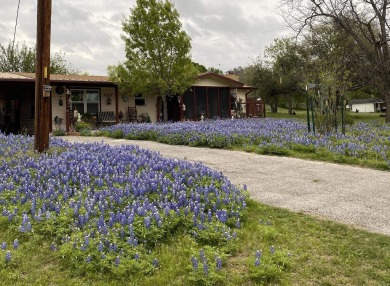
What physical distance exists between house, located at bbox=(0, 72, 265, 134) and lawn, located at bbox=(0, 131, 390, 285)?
15.3 metres

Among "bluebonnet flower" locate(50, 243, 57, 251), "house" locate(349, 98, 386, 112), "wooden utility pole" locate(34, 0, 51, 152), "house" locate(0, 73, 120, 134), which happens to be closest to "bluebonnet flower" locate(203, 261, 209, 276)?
"bluebonnet flower" locate(50, 243, 57, 251)

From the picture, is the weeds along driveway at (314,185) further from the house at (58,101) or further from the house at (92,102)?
the house at (92,102)

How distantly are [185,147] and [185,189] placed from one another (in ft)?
23.1

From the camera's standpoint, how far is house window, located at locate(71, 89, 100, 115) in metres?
23.8

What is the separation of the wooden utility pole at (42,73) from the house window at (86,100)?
15.7m

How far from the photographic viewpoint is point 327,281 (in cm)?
356

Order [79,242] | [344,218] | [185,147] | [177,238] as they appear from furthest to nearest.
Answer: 1. [185,147]
2. [344,218]
3. [177,238]
4. [79,242]

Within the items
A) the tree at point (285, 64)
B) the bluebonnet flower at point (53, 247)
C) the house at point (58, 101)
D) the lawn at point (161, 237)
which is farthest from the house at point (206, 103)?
the bluebonnet flower at point (53, 247)

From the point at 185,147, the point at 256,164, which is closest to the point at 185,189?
the point at 256,164

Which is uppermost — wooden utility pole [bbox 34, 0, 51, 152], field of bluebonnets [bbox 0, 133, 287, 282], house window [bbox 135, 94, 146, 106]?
house window [bbox 135, 94, 146, 106]

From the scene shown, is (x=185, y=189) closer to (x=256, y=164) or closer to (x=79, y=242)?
(x=79, y=242)

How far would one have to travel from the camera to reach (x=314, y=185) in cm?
726

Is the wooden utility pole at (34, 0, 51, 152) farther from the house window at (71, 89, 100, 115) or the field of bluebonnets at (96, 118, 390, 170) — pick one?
the house window at (71, 89, 100, 115)

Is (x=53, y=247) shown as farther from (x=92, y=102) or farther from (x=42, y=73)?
(x=92, y=102)
